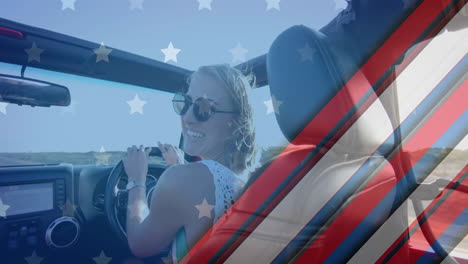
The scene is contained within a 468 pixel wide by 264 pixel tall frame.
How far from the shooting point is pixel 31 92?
1381 millimetres

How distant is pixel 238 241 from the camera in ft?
3.03

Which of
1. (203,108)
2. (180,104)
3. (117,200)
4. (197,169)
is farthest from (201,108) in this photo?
(117,200)

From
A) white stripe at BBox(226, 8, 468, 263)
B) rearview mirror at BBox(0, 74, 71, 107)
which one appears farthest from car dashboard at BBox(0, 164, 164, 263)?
white stripe at BBox(226, 8, 468, 263)

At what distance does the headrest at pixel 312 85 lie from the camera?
91cm

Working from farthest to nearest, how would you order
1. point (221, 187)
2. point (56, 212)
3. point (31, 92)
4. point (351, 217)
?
1. point (56, 212)
2. point (221, 187)
3. point (31, 92)
4. point (351, 217)

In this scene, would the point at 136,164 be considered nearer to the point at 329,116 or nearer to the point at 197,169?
the point at 197,169

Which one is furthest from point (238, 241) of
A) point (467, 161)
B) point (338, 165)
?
point (467, 161)

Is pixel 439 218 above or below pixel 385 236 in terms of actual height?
below

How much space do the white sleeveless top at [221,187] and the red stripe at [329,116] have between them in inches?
18.1

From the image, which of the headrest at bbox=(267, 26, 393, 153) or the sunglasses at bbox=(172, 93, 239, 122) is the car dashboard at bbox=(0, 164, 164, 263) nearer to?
the sunglasses at bbox=(172, 93, 239, 122)

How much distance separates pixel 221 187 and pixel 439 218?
921 mm

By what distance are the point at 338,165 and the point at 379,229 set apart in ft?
0.64

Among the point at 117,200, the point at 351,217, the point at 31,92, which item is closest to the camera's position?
the point at 351,217

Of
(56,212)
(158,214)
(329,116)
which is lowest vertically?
(56,212)
